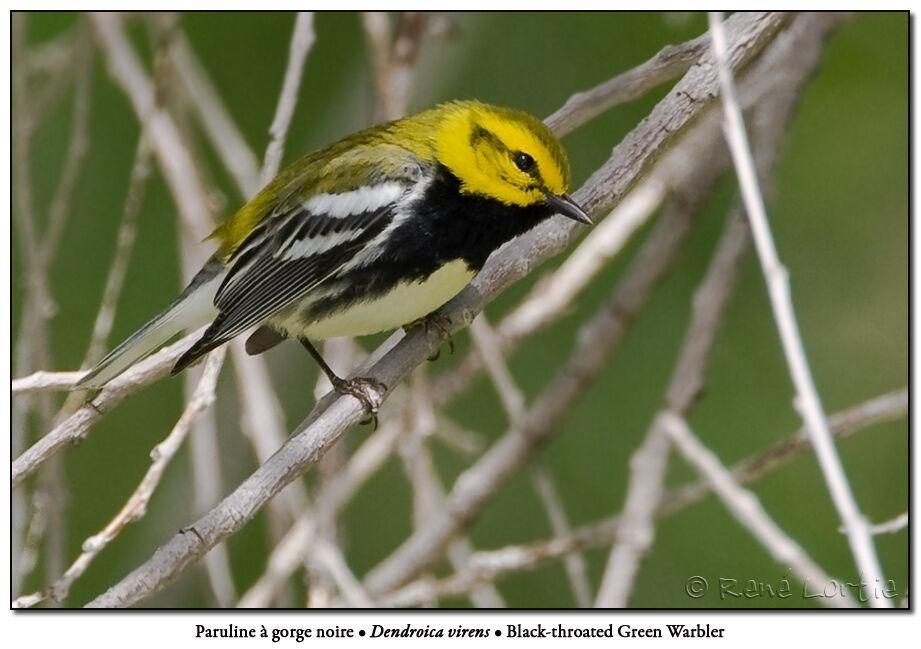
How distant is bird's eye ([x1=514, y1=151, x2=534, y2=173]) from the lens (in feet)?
9.91

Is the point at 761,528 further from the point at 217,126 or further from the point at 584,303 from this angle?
the point at 584,303

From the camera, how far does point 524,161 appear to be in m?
3.03

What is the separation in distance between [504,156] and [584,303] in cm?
178

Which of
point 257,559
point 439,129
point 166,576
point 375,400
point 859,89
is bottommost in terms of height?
point 166,576

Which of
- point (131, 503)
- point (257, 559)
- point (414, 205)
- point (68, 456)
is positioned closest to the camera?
point (131, 503)

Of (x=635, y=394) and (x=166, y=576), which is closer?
(x=166, y=576)

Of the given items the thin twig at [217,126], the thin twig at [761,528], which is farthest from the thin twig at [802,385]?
the thin twig at [217,126]

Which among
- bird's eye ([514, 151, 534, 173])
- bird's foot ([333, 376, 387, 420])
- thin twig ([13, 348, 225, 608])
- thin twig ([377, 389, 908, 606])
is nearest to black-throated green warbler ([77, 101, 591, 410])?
bird's eye ([514, 151, 534, 173])

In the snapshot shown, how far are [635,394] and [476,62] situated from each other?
1499 mm

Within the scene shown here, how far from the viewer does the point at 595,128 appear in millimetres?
4562

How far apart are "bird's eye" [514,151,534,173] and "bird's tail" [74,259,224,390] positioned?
903 mm

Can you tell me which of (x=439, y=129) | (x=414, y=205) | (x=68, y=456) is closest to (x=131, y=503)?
(x=414, y=205)

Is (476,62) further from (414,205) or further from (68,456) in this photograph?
(68,456)

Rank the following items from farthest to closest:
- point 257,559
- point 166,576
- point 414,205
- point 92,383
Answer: point 257,559, point 414,205, point 92,383, point 166,576
